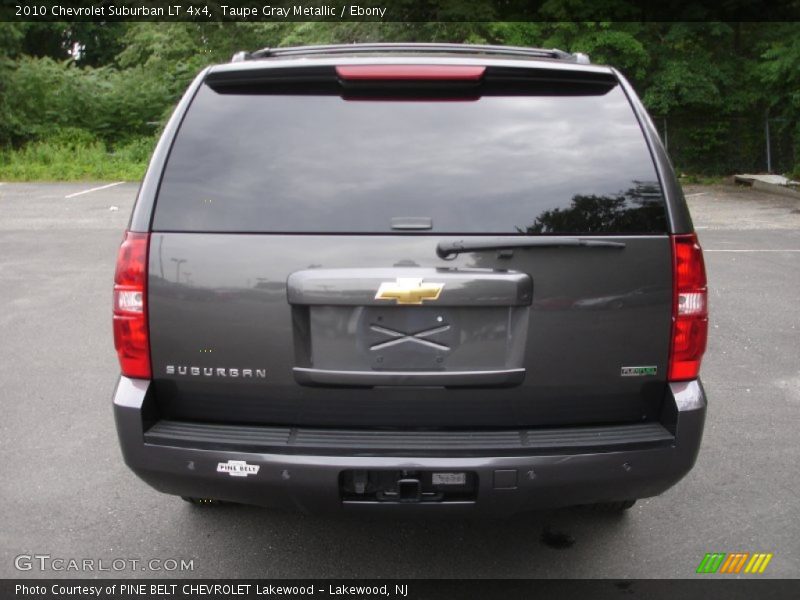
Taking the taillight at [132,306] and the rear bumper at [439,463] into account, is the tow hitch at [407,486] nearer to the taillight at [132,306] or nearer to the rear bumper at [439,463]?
the rear bumper at [439,463]

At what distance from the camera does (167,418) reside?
115 inches

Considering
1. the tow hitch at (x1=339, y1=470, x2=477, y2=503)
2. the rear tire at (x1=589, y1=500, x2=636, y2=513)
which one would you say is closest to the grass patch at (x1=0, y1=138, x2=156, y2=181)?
the rear tire at (x1=589, y1=500, x2=636, y2=513)

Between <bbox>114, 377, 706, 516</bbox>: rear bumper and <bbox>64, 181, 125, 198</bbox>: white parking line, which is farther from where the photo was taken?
<bbox>64, 181, 125, 198</bbox>: white parking line

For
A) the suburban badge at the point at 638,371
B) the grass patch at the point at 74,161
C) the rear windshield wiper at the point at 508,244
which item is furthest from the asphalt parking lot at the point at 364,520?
the grass patch at the point at 74,161

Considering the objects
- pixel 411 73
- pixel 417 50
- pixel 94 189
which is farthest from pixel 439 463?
pixel 94 189

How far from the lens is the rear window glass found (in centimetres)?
273

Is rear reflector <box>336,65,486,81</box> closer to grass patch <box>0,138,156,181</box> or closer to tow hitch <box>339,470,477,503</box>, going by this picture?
tow hitch <box>339,470,477,503</box>

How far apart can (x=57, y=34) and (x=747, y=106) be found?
3427 centimetres

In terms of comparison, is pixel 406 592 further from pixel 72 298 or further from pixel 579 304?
pixel 72 298

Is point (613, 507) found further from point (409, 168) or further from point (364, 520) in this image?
point (409, 168)

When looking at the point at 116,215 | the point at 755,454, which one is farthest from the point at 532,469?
the point at 116,215

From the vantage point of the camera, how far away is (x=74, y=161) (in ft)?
77.8

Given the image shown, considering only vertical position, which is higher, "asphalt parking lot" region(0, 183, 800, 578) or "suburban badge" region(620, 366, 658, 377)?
"suburban badge" region(620, 366, 658, 377)

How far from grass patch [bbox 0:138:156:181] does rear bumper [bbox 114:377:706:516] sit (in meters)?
20.7
